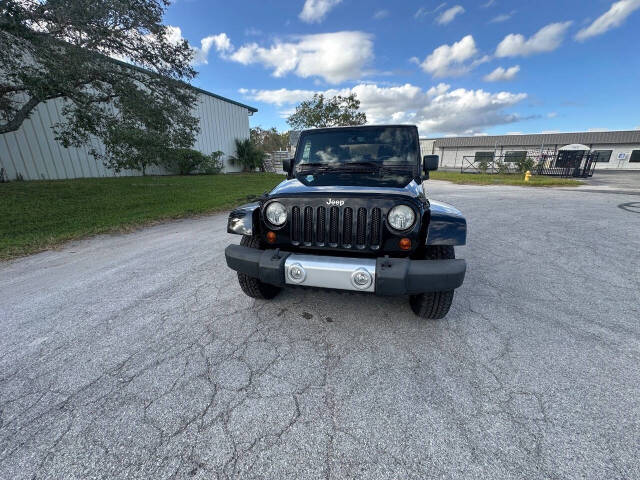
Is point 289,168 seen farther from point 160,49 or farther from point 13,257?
point 160,49

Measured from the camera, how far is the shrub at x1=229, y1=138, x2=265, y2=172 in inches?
1030

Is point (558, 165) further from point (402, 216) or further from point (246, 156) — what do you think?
point (402, 216)

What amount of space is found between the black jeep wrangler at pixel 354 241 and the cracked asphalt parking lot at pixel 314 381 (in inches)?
20.0

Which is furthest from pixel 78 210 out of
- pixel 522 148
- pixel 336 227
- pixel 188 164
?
pixel 522 148

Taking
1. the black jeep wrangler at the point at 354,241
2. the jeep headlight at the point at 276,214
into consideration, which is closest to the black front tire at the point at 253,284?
the black jeep wrangler at the point at 354,241

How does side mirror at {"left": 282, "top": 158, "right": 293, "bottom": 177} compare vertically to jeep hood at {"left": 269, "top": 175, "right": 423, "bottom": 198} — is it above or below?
above

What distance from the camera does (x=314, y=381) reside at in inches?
70.2

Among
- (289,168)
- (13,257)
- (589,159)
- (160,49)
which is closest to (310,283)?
(289,168)

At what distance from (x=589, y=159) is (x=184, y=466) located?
30.8m

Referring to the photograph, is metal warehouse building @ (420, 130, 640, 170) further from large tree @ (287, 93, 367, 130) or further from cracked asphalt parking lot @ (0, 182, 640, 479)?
cracked asphalt parking lot @ (0, 182, 640, 479)

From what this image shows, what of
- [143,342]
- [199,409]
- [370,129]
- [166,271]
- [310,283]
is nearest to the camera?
[199,409]

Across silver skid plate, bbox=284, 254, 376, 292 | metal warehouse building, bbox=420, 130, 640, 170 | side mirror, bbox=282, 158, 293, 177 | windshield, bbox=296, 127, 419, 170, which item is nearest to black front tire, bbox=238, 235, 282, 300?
silver skid plate, bbox=284, 254, 376, 292

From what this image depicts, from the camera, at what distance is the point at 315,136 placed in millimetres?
3520

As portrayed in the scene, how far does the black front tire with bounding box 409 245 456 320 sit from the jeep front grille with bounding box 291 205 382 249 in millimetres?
491
